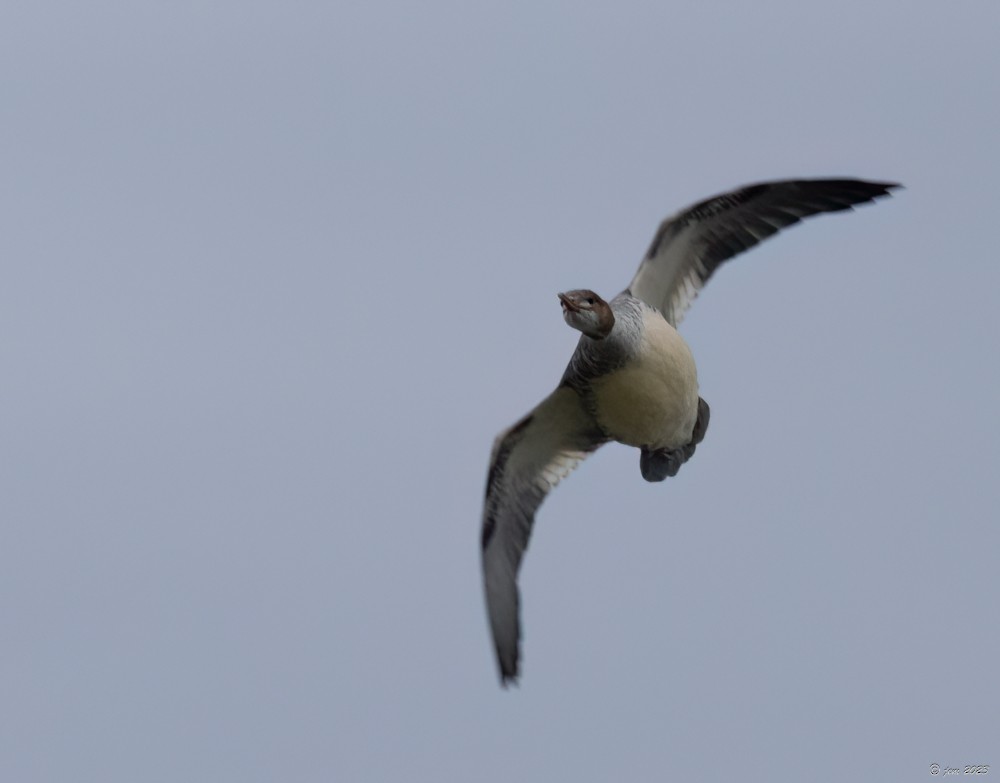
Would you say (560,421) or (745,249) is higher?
(745,249)

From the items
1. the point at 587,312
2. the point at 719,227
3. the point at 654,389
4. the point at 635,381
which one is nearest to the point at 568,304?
the point at 587,312

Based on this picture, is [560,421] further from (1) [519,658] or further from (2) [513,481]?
(1) [519,658]

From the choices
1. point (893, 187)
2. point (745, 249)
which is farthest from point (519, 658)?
point (893, 187)

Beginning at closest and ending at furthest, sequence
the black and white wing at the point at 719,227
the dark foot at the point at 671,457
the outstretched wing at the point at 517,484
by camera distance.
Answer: the black and white wing at the point at 719,227 → the outstretched wing at the point at 517,484 → the dark foot at the point at 671,457

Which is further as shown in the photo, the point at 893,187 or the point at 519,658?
the point at 519,658

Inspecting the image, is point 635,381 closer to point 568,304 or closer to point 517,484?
point 568,304

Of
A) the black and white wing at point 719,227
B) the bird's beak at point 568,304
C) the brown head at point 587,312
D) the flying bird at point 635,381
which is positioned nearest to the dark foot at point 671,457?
the flying bird at point 635,381

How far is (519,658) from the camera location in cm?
2042

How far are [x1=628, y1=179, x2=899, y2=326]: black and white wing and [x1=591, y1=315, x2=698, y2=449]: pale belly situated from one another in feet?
2.56

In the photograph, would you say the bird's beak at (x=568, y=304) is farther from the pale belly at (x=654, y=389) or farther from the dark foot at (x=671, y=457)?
the dark foot at (x=671, y=457)

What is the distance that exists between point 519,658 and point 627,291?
4.23 metres

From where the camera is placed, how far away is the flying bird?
18.9 meters

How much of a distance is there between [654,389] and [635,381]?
0.70ft

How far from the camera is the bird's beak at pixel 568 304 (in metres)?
18.3
